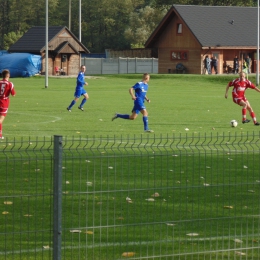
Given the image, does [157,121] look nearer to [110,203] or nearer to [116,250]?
[110,203]

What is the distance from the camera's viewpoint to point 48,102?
38.4 meters

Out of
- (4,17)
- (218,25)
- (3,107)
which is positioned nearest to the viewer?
(3,107)

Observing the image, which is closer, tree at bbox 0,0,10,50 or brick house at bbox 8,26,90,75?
brick house at bbox 8,26,90,75

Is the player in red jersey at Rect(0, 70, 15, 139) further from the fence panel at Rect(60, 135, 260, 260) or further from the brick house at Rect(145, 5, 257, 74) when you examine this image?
the brick house at Rect(145, 5, 257, 74)

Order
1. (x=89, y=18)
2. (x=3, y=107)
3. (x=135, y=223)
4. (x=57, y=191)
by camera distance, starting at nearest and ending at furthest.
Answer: (x=57, y=191) → (x=135, y=223) → (x=3, y=107) → (x=89, y=18)

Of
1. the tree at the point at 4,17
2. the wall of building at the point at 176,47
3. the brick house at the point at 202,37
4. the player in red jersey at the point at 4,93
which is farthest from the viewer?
the tree at the point at 4,17

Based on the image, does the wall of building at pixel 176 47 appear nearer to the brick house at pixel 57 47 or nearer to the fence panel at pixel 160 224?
the brick house at pixel 57 47

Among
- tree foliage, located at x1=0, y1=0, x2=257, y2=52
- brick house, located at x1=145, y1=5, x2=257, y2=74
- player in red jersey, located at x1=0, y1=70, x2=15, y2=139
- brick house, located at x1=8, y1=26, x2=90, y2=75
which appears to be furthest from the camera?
tree foliage, located at x1=0, y1=0, x2=257, y2=52

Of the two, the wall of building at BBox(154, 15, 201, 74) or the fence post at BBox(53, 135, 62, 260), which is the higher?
the wall of building at BBox(154, 15, 201, 74)

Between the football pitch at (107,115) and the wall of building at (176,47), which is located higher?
the wall of building at (176,47)

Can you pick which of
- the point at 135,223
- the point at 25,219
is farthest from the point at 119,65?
the point at 135,223

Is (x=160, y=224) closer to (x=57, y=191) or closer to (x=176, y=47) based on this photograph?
(x=57, y=191)

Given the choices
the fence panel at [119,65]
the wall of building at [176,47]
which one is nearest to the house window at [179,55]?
the wall of building at [176,47]

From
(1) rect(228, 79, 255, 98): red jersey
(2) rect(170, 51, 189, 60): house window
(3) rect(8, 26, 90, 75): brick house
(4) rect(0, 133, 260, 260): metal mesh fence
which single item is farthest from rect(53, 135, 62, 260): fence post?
(2) rect(170, 51, 189, 60): house window
